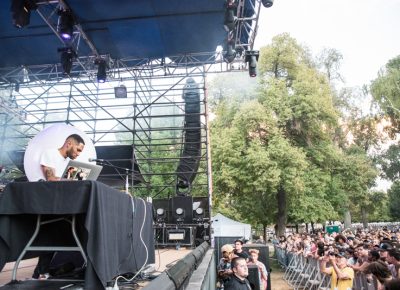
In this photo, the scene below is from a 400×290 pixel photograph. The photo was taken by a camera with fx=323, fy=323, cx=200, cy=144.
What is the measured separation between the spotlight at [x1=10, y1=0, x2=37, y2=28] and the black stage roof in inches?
24.4

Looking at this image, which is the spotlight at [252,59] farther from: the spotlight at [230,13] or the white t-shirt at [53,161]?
the white t-shirt at [53,161]

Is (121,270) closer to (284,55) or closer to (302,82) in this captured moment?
(302,82)

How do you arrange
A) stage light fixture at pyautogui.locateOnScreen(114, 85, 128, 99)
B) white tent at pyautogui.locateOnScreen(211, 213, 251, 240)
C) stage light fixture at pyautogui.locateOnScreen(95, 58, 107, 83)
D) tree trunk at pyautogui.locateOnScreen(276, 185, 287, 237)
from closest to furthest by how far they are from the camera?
stage light fixture at pyautogui.locateOnScreen(95, 58, 107, 83) → stage light fixture at pyautogui.locateOnScreen(114, 85, 128, 99) → white tent at pyautogui.locateOnScreen(211, 213, 251, 240) → tree trunk at pyautogui.locateOnScreen(276, 185, 287, 237)

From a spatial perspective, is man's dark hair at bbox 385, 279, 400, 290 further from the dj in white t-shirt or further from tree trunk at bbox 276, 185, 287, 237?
tree trunk at bbox 276, 185, 287, 237

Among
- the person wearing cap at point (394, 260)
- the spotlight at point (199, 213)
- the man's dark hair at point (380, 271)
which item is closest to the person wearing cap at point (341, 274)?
the person wearing cap at point (394, 260)

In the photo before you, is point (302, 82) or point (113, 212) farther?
point (302, 82)

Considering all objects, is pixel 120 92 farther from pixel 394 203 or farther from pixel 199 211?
pixel 394 203

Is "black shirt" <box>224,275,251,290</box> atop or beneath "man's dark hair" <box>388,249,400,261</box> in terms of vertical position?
beneath

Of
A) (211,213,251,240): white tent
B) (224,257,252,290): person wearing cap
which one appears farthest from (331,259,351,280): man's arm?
(211,213,251,240): white tent

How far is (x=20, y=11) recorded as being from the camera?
693 centimetres

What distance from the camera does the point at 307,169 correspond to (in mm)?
18266

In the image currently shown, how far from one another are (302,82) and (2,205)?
1836cm

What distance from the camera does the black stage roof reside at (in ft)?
26.7

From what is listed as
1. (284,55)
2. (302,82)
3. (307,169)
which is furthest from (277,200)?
(284,55)
